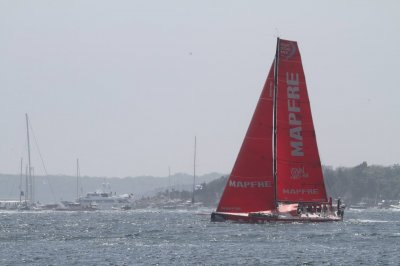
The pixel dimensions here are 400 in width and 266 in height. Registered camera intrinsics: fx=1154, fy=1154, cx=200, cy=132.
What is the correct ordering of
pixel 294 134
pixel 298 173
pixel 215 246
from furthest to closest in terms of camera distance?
pixel 298 173, pixel 294 134, pixel 215 246

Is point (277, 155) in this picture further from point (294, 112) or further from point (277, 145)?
point (294, 112)

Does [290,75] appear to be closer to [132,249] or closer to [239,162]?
[239,162]

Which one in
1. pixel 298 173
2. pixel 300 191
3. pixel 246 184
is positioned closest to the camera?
pixel 246 184

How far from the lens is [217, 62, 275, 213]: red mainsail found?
8338cm

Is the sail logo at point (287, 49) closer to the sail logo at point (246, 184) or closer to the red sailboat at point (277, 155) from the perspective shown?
the red sailboat at point (277, 155)

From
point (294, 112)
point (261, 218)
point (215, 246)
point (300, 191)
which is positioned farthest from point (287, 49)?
point (215, 246)

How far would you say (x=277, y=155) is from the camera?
8475 centimetres

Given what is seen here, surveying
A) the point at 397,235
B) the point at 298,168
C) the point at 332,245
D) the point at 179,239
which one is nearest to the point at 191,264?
the point at 332,245

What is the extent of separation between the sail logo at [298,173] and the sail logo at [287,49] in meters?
8.38

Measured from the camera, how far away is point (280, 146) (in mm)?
84562

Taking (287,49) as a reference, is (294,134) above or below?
below

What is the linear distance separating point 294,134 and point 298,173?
312cm

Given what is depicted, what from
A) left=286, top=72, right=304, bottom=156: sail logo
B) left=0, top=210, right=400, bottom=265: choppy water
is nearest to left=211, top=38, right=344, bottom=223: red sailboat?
left=286, top=72, right=304, bottom=156: sail logo

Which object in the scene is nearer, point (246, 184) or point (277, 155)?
point (246, 184)
